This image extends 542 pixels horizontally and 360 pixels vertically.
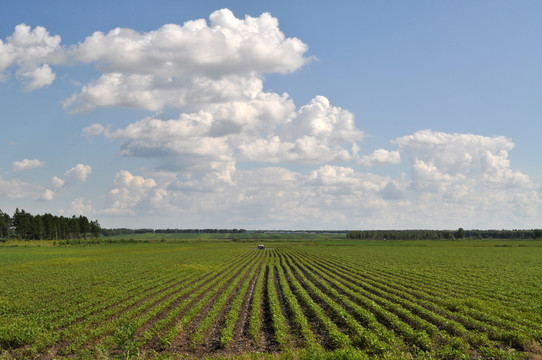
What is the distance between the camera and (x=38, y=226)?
162000 mm

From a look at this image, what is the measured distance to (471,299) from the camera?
2844 cm

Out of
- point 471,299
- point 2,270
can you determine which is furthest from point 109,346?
point 2,270

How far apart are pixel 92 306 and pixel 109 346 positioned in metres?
11.3

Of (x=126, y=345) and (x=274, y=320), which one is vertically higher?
(x=126, y=345)

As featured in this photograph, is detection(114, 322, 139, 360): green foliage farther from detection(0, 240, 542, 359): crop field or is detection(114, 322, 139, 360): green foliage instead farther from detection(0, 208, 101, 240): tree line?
detection(0, 208, 101, 240): tree line

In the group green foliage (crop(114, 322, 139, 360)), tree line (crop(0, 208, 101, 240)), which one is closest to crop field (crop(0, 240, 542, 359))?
green foliage (crop(114, 322, 139, 360))

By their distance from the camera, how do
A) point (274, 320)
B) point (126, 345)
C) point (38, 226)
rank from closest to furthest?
point (126, 345)
point (274, 320)
point (38, 226)

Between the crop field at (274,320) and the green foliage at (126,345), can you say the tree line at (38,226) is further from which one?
the green foliage at (126,345)

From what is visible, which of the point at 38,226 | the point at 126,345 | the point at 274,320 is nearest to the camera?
the point at 126,345

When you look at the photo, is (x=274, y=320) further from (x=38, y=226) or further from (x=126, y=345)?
(x=38, y=226)

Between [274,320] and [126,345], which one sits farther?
[274,320]

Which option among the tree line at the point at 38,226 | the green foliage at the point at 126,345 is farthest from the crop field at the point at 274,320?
the tree line at the point at 38,226

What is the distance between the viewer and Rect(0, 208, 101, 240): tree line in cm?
15838

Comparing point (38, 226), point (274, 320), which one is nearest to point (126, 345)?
point (274, 320)
